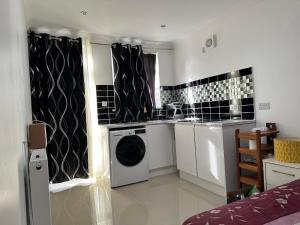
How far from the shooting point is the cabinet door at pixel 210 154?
2.64 meters

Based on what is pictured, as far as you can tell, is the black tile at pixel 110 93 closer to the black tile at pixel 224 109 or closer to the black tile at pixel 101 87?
the black tile at pixel 101 87

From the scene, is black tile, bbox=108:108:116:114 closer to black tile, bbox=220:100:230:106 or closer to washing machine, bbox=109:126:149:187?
washing machine, bbox=109:126:149:187

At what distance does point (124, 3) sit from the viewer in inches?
104

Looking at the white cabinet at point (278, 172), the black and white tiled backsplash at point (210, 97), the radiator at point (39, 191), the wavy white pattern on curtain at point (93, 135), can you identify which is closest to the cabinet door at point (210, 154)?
the white cabinet at point (278, 172)

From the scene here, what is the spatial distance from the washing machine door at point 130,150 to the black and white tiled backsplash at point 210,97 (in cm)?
65

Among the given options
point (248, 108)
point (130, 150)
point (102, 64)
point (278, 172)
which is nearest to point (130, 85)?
point (102, 64)

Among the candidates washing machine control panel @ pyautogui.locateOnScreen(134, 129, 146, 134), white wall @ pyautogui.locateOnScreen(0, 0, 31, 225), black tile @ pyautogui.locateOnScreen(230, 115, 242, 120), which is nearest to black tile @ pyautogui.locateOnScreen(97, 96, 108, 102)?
washing machine control panel @ pyautogui.locateOnScreen(134, 129, 146, 134)

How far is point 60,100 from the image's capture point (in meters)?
3.39

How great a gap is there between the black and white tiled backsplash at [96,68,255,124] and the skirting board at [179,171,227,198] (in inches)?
40.1

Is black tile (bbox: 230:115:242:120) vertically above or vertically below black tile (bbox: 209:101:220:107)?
below

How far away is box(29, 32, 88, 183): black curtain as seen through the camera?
10.8 feet

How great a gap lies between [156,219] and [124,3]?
253 centimetres

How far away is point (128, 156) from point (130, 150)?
3.9 inches

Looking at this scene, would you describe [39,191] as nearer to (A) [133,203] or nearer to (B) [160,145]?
(A) [133,203]
